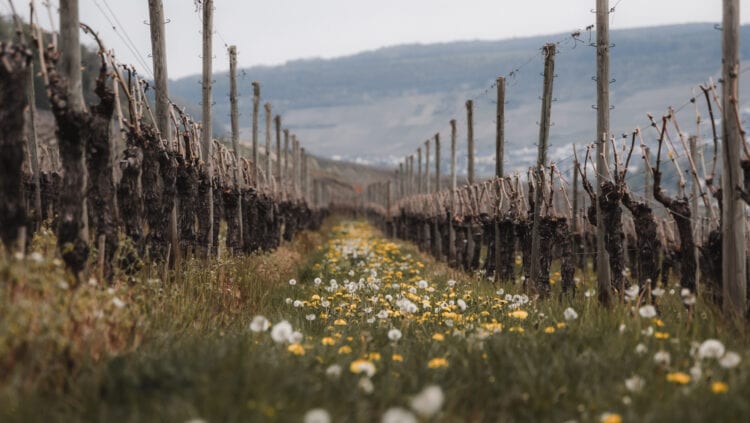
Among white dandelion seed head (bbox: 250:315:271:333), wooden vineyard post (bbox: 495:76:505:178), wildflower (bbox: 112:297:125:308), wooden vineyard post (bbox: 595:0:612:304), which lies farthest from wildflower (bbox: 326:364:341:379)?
wooden vineyard post (bbox: 495:76:505:178)

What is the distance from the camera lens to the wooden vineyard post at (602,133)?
470 inches

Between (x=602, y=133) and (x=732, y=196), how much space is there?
4.59m

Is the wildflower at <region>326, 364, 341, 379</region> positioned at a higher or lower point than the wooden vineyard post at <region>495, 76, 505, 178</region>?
lower

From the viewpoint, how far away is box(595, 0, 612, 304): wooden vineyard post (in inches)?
470

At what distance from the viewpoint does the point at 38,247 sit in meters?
7.77

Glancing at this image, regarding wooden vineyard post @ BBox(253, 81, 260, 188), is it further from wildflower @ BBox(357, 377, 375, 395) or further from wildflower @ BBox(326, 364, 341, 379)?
wildflower @ BBox(357, 377, 375, 395)

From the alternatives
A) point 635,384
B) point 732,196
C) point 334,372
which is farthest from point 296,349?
point 732,196

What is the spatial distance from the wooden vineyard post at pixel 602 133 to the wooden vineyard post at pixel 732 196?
3.72 metres

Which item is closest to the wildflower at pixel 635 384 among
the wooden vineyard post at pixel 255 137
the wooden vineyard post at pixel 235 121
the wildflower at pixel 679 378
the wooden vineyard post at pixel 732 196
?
the wildflower at pixel 679 378

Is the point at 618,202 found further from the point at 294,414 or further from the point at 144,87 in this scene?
the point at 294,414

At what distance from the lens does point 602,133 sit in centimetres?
1232

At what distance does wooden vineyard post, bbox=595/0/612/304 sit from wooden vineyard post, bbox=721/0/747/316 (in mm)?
3721

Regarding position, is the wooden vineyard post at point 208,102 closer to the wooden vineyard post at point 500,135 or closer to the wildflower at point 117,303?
the wooden vineyard post at point 500,135

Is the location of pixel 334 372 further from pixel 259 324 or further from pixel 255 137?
pixel 255 137
